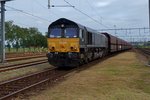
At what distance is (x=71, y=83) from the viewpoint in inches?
628

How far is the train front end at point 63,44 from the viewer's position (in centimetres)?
2467

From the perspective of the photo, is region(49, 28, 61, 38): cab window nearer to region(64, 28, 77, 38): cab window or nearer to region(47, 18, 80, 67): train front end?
region(47, 18, 80, 67): train front end

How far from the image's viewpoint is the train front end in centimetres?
2467

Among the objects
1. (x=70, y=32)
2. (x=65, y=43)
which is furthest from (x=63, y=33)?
(x=65, y=43)

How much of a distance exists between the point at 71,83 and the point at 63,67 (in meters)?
10.9

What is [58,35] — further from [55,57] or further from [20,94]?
[20,94]

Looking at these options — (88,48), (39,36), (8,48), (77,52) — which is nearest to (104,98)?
(77,52)

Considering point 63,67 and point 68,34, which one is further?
point 63,67

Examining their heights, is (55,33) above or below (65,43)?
above

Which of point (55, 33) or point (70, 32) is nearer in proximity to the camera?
point (70, 32)

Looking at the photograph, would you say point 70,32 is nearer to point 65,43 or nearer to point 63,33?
point 63,33

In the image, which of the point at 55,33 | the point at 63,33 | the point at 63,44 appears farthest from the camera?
the point at 55,33

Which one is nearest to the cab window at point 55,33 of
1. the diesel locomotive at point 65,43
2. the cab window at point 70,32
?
the diesel locomotive at point 65,43

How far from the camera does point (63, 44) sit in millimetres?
24812
